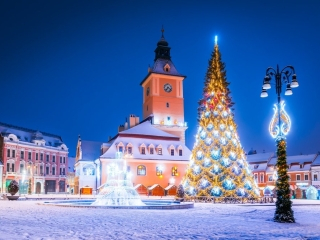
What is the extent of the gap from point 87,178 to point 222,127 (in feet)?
104

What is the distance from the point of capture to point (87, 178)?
2350 inches

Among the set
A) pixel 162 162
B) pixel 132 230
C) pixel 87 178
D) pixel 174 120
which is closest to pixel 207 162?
pixel 132 230

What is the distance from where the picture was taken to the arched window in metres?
59.7

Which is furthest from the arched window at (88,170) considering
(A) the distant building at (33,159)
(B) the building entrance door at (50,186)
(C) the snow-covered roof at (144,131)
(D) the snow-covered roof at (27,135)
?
(B) the building entrance door at (50,186)

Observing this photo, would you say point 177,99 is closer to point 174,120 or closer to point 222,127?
point 174,120

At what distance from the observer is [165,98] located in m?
71.9

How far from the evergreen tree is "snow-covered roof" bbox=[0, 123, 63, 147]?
194 feet

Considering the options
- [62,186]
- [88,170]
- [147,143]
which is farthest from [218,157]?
[62,186]

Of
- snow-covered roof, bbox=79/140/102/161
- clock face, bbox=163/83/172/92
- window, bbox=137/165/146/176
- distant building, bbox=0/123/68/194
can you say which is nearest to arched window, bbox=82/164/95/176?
snow-covered roof, bbox=79/140/102/161

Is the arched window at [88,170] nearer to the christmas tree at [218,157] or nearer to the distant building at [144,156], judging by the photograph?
the distant building at [144,156]

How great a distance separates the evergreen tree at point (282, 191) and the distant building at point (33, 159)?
53.0 meters

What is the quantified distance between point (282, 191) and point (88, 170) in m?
45.8

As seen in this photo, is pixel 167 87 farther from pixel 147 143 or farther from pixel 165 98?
pixel 147 143

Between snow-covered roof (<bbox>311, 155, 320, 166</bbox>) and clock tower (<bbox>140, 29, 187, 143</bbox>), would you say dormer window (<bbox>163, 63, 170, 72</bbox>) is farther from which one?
snow-covered roof (<bbox>311, 155, 320, 166</bbox>)
